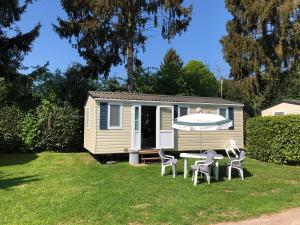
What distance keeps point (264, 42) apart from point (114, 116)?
55.0ft

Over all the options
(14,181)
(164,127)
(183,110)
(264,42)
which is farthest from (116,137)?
(264,42)

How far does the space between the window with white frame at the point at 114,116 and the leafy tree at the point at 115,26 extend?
20.7ft

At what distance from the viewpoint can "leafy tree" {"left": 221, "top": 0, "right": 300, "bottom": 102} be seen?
81.0 ft

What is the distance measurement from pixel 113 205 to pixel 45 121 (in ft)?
35.1

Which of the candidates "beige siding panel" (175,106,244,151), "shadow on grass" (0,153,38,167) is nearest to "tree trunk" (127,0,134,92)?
"beige siding panel" (175,106,244,151)

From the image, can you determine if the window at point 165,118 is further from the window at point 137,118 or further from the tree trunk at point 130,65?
the tree trunk at point 130,65

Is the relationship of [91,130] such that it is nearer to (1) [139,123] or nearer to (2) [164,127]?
(1) [139,123]

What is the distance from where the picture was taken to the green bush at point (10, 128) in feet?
51.2

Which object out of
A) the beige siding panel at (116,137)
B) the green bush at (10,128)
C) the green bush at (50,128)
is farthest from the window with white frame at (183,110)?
the green bush at (10,128)

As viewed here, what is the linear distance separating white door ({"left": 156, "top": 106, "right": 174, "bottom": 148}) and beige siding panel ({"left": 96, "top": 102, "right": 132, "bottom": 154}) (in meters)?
1.28

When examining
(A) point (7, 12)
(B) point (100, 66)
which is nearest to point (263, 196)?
(B) point (100, 66)

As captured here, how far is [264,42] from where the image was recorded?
1005 inches

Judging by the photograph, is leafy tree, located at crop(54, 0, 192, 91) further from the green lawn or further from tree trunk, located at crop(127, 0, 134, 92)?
the green lawn

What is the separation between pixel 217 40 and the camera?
94.0 feet
